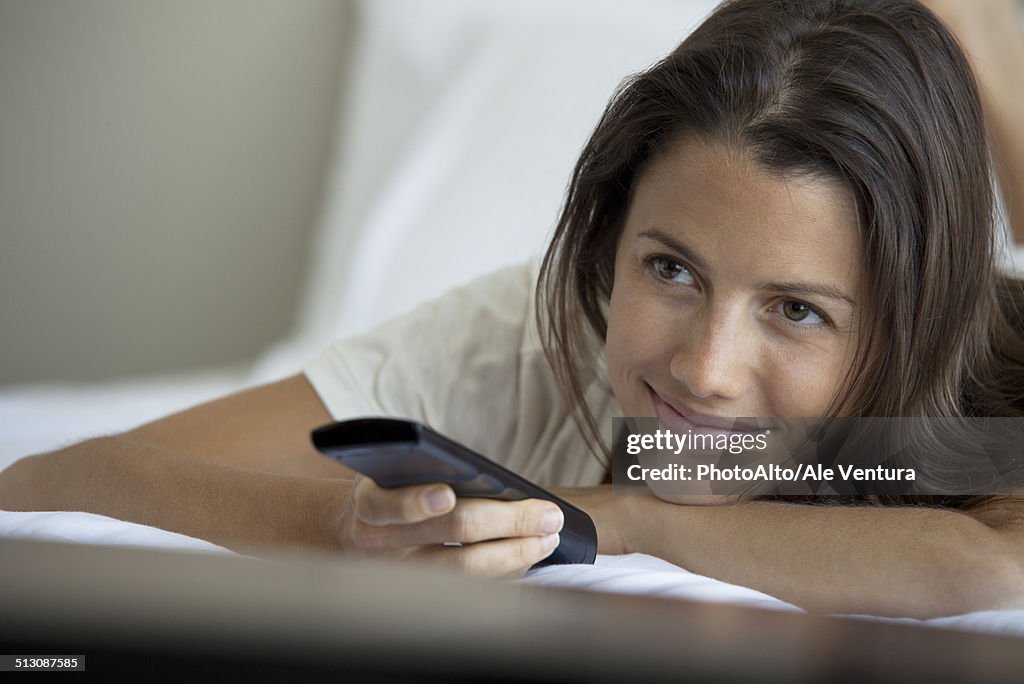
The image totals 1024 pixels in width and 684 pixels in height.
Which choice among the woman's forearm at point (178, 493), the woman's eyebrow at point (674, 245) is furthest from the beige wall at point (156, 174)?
the woman's eyebrow at point (674, 245)

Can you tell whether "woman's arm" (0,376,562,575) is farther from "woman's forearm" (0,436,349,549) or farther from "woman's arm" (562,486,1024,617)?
"woman's arm" (562,486,1024,617)

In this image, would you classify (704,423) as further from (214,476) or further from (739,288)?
(214,476)

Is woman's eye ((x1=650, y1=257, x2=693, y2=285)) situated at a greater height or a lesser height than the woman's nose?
greater

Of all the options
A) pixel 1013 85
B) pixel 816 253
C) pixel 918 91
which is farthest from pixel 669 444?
pixel 1013 85

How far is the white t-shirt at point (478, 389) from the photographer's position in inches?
39.8

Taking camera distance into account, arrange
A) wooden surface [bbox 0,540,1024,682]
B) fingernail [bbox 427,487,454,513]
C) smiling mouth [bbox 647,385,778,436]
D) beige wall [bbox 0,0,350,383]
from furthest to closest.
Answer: beige wall [bbox 0,0,350,383]
smiling mouth [bbox 647,385,778,436]
fingernail [bbox 427,487,454,513]
wooden surface [bbox 0,540,1024,682]

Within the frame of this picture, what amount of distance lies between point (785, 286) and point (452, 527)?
0.93ft

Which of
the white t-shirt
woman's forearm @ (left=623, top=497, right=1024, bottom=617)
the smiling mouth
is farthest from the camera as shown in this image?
the white t-shirt

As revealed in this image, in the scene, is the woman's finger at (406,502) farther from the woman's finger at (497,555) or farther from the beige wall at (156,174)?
the beige wall at (156,174)

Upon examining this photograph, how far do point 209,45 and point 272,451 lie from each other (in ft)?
4.66

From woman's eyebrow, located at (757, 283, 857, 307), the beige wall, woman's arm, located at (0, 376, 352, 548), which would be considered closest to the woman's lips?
woman's eyebrow, located at (757, 283, 857, 307)

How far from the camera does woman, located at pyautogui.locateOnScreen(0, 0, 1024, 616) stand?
2.29 feet

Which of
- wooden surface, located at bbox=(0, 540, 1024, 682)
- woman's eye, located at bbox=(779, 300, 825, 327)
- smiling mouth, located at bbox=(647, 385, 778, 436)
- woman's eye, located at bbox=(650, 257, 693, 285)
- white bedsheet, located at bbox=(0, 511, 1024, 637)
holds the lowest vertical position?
wooden surface, located at bbox=(0, 540, 1024, 682)

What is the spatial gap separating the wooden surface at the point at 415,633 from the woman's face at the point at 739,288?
443 mm
